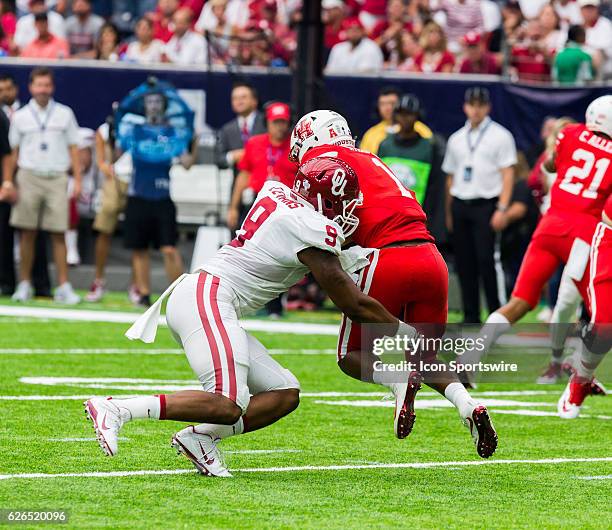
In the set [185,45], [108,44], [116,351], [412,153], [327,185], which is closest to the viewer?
[327,185]

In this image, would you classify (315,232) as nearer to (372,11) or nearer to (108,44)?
(108,44)

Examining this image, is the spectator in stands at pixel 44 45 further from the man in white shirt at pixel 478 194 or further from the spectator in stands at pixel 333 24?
the man in white shirt at pixel 478 194

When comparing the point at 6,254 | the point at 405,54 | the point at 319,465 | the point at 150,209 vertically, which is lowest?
→ the point at 6,254

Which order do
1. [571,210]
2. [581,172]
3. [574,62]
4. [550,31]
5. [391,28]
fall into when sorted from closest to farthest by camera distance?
[581,172] → [571,210] → [574,62] → [550,31] → [391,28]

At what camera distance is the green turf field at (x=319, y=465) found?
5.48 metres

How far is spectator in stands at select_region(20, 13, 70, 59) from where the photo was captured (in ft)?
57.9

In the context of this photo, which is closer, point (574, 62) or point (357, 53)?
point (574, 62)

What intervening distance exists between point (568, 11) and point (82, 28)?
6142 millimetres

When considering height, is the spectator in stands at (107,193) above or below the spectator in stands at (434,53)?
below

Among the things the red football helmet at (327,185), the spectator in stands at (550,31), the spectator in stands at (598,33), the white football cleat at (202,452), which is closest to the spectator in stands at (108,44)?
the spectator in stands at (550,31)

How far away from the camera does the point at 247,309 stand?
643 cm

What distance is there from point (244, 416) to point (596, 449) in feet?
6.43

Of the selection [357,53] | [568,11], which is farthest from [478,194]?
[568,11]

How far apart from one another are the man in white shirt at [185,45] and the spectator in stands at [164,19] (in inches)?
21.3
